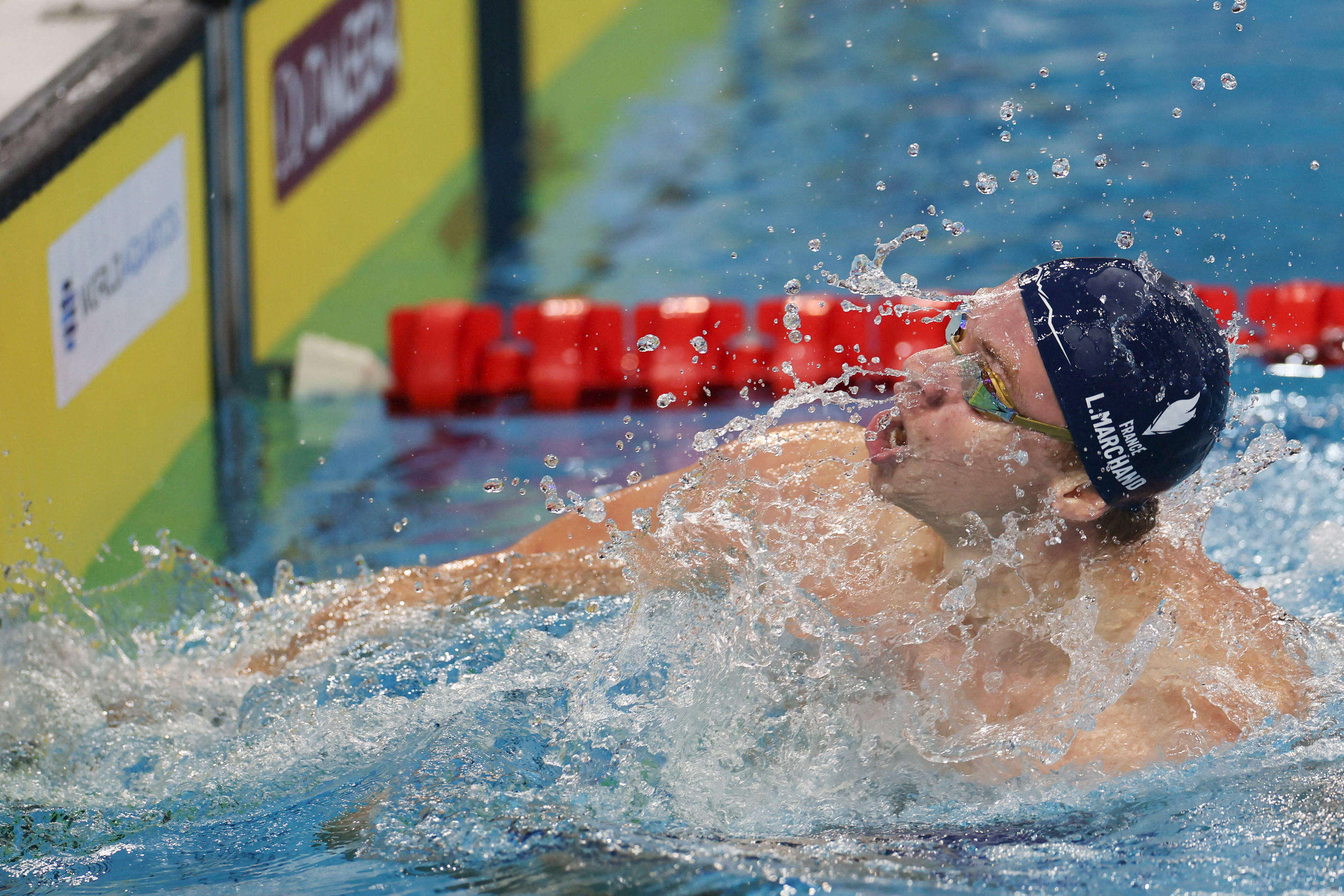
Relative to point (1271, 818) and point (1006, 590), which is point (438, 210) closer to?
point (1006, 590)

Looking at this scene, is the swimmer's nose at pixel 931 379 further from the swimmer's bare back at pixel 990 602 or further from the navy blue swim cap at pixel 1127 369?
the swimmer's bare back at pixel 990 602

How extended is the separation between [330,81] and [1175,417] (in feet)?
13.0

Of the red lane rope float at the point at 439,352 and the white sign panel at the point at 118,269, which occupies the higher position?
the white sign panel at the point at 118,269

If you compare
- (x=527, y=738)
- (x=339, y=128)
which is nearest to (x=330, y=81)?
(x=339, y=128)

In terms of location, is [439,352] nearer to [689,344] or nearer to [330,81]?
[689,344]

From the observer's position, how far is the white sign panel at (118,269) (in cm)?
314

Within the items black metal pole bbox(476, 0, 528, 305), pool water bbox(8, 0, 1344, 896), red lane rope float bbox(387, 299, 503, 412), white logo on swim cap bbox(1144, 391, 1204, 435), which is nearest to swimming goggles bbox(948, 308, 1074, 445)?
white logo on swim cap bbox(1144, 391, 1204, 435)

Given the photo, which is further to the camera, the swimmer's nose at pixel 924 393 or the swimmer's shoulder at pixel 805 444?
the swimmer's shoulder at pixel 805 444

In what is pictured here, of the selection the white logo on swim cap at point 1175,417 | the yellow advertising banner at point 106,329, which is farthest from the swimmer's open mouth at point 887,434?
the yellow advertising banner at point 106,329

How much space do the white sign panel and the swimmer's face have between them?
2131 mm

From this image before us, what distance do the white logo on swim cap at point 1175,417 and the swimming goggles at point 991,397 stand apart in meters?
0.11

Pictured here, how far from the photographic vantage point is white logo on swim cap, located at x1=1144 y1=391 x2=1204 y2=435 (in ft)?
5.69

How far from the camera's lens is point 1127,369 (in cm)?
172

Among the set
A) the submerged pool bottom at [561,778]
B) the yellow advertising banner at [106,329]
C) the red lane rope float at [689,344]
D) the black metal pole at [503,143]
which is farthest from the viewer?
the black metal pole at [503,143]
